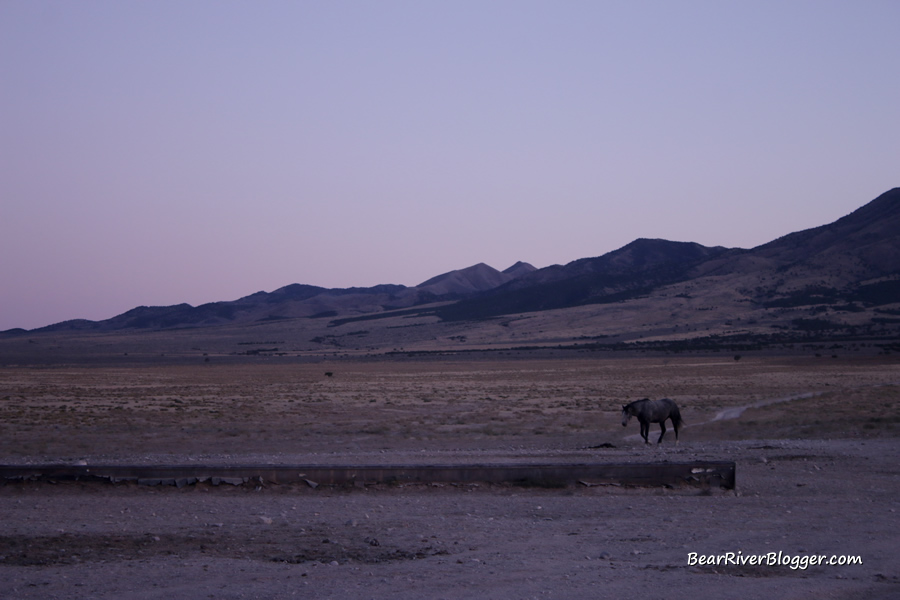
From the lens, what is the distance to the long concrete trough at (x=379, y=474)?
12.4 metres

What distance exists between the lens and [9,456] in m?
18.0

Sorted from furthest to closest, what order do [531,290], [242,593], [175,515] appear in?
1. [531,290]
2. [175,515]
3. [242,593]

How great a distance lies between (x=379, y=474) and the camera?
504 inches

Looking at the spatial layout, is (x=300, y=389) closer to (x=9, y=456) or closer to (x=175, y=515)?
(x=9, y=456)

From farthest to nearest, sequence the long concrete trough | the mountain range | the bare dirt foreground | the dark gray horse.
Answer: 1. the mountain range
2. the dark gray horse
3. the long concrete trough
4. the bare dirt foreground

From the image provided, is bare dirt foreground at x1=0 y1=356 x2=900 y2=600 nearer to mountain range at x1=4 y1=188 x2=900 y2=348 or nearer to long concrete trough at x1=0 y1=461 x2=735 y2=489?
long concrete trough at x1=0 y1=461 x2=735 y2=489

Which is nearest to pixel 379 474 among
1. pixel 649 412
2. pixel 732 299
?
pixel 649 412

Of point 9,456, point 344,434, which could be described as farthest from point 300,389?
point 9,456

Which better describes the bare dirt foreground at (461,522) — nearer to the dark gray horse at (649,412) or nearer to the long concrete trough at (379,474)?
the long concrete trough at (379,474)

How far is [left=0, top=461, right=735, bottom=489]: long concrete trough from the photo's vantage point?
40.6 ft

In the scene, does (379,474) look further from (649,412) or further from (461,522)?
(649,412)

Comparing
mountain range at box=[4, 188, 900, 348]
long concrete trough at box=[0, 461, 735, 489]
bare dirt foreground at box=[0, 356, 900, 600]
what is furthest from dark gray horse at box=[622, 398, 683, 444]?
mountain range at box=[4, 188, 900, 348]

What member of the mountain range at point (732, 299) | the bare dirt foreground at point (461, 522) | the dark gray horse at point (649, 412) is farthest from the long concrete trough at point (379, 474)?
the mountain range at point (732, 299)

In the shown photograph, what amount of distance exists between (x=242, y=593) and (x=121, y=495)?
5735 mm
